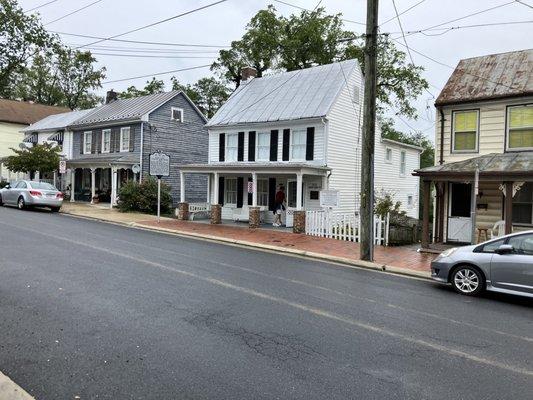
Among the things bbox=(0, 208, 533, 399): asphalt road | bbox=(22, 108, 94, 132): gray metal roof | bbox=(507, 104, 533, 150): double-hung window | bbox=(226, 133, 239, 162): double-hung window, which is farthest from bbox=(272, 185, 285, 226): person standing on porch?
bbox=(22, 108, 94, 132): gray metal roof

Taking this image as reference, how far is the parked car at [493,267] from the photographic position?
28.3 ft

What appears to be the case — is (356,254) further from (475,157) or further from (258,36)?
(258,36)

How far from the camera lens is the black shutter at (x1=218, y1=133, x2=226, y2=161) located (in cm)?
2641

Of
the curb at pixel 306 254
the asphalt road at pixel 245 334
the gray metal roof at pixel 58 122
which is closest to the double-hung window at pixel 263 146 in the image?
the curb at pixel 306 254

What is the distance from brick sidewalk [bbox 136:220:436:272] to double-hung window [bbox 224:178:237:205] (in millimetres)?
4273

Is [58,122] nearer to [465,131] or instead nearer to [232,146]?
[232,146]

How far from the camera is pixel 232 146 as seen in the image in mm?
26125

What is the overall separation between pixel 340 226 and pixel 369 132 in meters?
5.51

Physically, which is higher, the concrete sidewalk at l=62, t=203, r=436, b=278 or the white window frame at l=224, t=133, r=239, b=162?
the white window frame at l=224, t=133, r=239, b=162

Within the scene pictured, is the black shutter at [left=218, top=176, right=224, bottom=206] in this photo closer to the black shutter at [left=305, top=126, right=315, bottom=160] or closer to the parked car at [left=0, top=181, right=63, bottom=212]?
the black shutter at [left=305, top=126, right=315, bottom=160]

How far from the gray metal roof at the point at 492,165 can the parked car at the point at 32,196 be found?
17773 millimetres

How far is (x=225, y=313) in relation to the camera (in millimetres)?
6707

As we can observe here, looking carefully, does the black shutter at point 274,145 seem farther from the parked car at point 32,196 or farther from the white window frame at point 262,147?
the parked car at point 32,196

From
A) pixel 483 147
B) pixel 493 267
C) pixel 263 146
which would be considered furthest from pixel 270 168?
pixel 493 267
